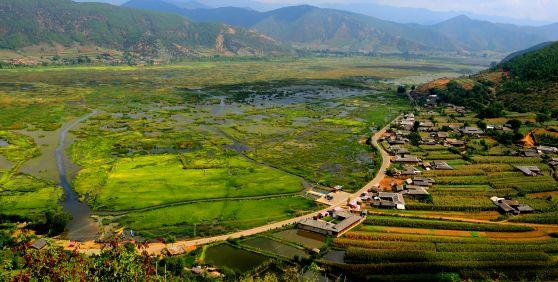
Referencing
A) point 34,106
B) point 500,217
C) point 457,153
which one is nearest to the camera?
point 500,217

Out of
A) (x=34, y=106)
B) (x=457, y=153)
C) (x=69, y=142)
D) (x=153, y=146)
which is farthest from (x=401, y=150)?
(x=34, y=106)

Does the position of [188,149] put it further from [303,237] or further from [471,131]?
[471,131]

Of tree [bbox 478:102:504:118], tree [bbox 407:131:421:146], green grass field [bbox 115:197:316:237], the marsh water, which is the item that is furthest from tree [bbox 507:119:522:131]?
the marsh water

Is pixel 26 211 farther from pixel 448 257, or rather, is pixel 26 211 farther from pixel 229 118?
pixel 229 118

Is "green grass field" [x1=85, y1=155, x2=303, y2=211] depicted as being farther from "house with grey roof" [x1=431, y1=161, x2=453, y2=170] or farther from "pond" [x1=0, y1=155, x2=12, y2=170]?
"house with grey roof" [x1=431, y1=161, x2=453, y2=170]

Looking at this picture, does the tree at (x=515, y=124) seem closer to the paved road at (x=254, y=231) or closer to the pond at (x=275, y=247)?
the paved road at (x=254, y=231)

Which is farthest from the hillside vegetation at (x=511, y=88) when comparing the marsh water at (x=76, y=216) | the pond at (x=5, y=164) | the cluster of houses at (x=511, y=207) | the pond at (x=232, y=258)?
the pond at (x=5, y=164)

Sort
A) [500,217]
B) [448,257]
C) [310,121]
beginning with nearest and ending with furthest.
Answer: [448,257], [500,217], [310,121]
